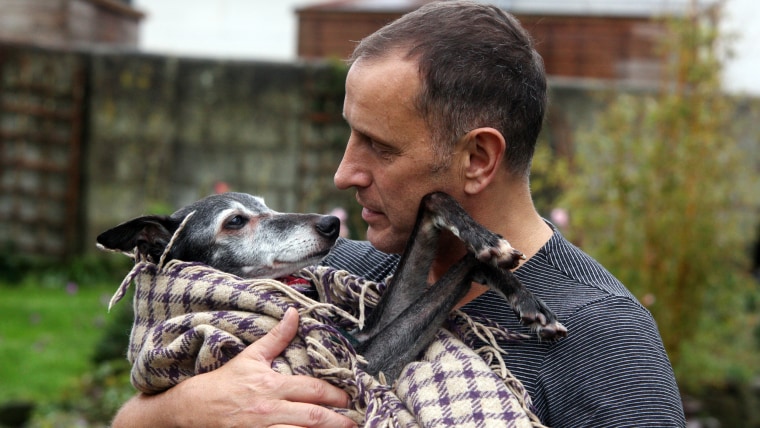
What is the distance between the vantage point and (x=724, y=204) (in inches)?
252

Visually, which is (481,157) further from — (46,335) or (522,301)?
(46,335)

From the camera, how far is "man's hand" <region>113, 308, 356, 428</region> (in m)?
2.04

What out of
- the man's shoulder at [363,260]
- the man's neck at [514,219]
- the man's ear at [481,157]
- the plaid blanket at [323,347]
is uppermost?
the man's ear at [481,157]

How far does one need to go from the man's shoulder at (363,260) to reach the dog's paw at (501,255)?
0.51 metres

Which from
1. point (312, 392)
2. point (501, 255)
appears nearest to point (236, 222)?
point (312, 392)

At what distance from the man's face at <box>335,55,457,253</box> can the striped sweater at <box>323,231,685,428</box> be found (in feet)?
1.08

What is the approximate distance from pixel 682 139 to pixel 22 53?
23.5ft

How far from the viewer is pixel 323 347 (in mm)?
2115

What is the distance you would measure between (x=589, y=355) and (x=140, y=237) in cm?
139

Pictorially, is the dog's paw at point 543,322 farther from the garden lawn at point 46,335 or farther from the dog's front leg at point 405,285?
the garden lawn at point 46,335

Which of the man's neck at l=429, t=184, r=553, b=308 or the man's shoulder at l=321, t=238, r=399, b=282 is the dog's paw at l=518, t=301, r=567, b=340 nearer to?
the man's neck at l=429, t=184, r=553, b=308

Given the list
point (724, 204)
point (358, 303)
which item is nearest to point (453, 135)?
point (358, 303)

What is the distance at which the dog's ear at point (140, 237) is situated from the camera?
254cm

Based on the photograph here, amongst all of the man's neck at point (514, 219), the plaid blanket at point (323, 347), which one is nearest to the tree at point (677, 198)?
the man's neck at point (514, 219)
